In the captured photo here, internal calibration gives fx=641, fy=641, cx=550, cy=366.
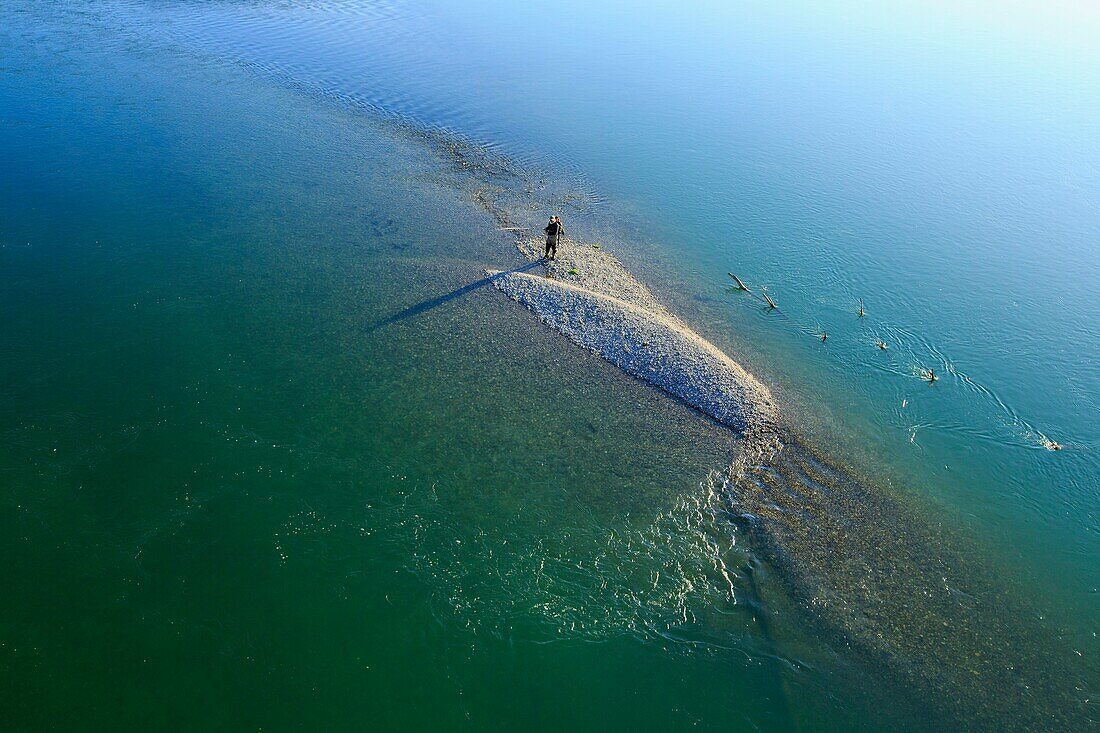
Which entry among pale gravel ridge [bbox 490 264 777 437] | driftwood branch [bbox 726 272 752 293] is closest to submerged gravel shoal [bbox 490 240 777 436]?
pale gravel ridge [bbox 490 264 777 437]

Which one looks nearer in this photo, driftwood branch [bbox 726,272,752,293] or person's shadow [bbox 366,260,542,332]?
person's shadow [bbox 366,260,542,332]

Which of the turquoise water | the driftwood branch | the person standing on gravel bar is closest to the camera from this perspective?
the turquoise water

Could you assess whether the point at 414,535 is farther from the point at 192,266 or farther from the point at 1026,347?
the point at 1026,347

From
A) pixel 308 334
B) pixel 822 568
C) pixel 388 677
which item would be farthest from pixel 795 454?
pixel 308 334

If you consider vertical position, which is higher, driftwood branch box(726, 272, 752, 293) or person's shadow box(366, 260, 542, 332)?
driftwood branch box(726, 272, 752, 293)

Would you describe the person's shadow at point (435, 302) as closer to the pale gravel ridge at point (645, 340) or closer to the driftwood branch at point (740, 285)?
the pale gravel ridge at point (645, 340)

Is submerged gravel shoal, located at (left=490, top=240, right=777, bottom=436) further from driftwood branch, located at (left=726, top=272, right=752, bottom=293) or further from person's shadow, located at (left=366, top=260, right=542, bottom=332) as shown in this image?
driftwood branch, located at (left=726, top=272, right=752, bottom=293)
